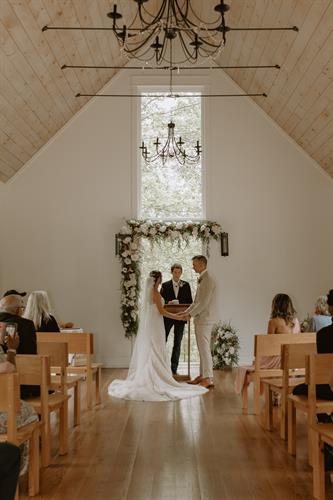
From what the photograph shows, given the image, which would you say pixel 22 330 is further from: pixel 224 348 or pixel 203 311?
pixel 224 348

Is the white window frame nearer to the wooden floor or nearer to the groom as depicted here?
the groom

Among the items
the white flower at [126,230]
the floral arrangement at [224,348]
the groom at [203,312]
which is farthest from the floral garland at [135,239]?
the groom at [203,312]

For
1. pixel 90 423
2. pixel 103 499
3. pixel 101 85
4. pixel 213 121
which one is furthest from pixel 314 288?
pixel 103 499

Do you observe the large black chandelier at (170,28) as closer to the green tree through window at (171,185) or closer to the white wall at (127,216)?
the green tree through window at (171,185)

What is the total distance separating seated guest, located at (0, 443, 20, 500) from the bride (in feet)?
16.5

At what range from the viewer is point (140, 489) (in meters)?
4.04

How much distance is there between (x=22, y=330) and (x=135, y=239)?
553 cm

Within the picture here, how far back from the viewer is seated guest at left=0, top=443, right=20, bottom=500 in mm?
2186

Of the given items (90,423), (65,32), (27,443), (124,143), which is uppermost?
(65,32)

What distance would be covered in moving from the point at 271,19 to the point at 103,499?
20.4ft

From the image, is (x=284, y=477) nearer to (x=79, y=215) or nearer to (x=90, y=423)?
(x=90, y=423)

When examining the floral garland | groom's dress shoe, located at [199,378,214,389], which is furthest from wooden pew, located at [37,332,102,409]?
the floral garland

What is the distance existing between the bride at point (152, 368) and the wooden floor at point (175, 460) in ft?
2.13

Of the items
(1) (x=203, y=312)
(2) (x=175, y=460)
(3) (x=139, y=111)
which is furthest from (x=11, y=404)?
(3) (x=139, y=111)
